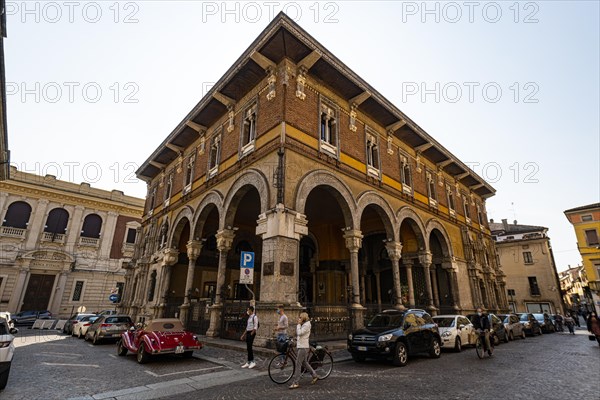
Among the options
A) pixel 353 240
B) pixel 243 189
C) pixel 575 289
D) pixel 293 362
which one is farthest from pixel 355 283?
pixel 575 289

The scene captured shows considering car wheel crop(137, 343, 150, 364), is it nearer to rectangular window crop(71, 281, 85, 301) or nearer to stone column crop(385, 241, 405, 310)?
stone column crop(385, 241, 405, 310)

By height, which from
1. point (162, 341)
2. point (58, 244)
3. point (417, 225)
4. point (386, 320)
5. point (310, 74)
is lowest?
point (162, 341)

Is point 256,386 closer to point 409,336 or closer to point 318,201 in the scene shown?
point 409,336

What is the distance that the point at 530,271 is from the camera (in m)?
40.2

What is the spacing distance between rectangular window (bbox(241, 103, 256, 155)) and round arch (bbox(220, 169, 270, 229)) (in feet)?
4.37

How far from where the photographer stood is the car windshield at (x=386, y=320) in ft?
30.3

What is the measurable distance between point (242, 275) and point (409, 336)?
5300 millimetres

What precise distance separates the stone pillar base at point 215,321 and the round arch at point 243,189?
3384mm

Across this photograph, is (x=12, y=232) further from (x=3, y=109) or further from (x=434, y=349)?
(x=434, y=349)

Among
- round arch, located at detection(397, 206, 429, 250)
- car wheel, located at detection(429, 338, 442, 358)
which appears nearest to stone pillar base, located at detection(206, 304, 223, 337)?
car wheel, located at detection(429, 338, 442, 358)

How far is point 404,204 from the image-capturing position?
16.9m

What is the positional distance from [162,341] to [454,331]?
10321 mm

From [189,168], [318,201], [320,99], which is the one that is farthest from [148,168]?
[320,99]

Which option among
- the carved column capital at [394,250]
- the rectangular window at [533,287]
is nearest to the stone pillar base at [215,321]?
the carved column capital at [394,250]
